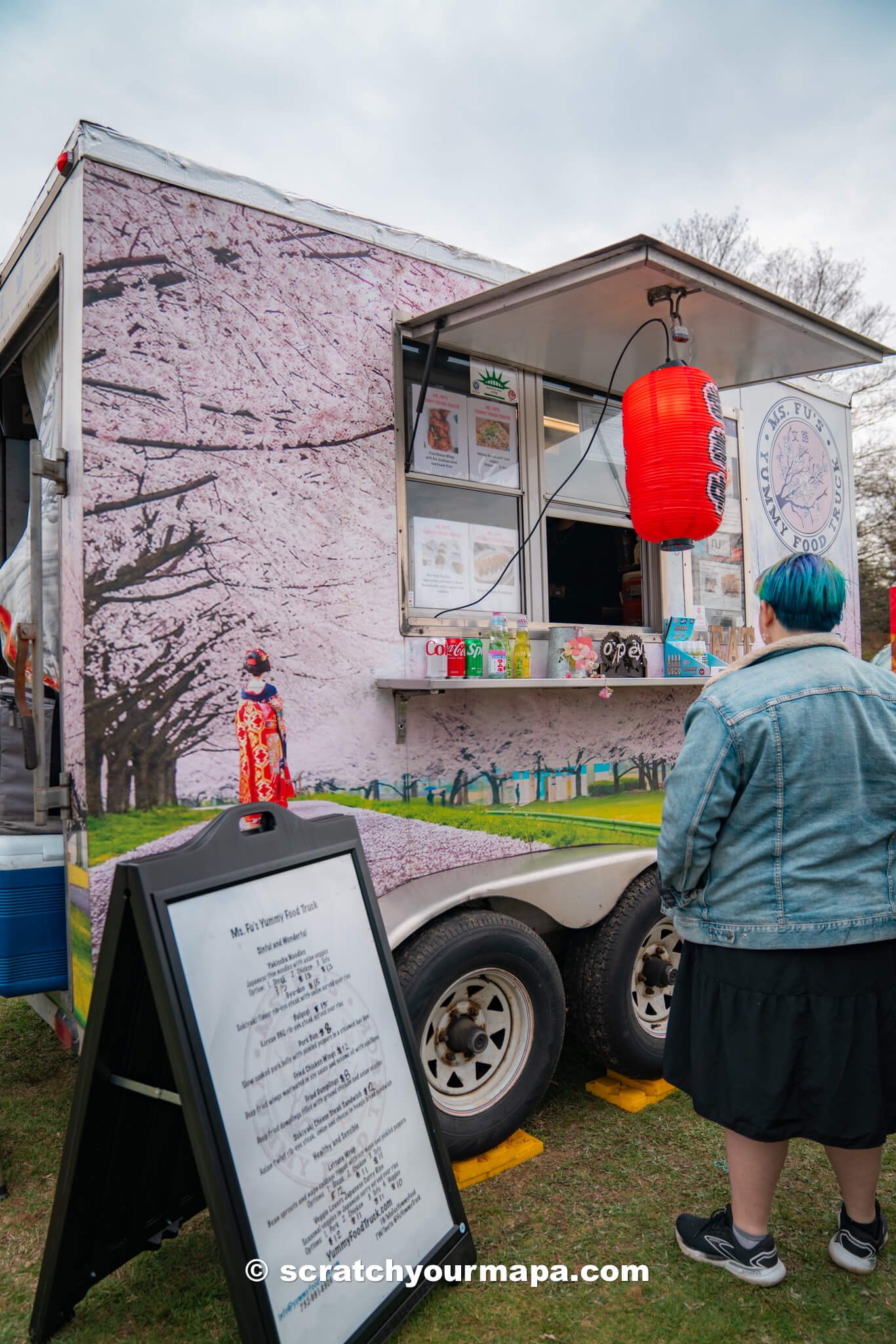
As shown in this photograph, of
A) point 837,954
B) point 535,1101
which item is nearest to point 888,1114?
point 837,954

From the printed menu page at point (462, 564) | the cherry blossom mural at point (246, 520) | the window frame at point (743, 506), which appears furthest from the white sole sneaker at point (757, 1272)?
the window frame at point (743, 506)

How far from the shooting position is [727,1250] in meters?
2.34

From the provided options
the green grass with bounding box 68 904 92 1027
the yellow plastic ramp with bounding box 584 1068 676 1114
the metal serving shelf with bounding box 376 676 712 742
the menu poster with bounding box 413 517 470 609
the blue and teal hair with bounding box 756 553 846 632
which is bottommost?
the yellow plastic ramp with bounding box 584 1068 676 1114

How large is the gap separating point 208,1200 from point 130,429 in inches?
75.9

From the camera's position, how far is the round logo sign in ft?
14.7

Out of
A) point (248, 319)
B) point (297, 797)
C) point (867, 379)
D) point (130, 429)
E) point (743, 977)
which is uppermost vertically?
point (867, 379)

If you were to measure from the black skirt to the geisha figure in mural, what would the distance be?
138cm

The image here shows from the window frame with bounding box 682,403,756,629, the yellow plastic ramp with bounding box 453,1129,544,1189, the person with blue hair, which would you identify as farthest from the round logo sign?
the yellow plastic ramp with bounding box 453,1129,544,1189

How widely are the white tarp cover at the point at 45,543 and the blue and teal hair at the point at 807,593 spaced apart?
2081 millimetres

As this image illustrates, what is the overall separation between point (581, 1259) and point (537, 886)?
1133 millimetres

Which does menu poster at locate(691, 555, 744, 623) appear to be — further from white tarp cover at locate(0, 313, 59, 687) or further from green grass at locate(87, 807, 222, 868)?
white tarp cover at locate(0, 313, 59, 687)

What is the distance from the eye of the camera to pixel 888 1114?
2.12 meters

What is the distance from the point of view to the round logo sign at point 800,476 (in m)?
4.48

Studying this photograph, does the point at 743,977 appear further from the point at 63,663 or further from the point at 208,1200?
the point at 63,663
